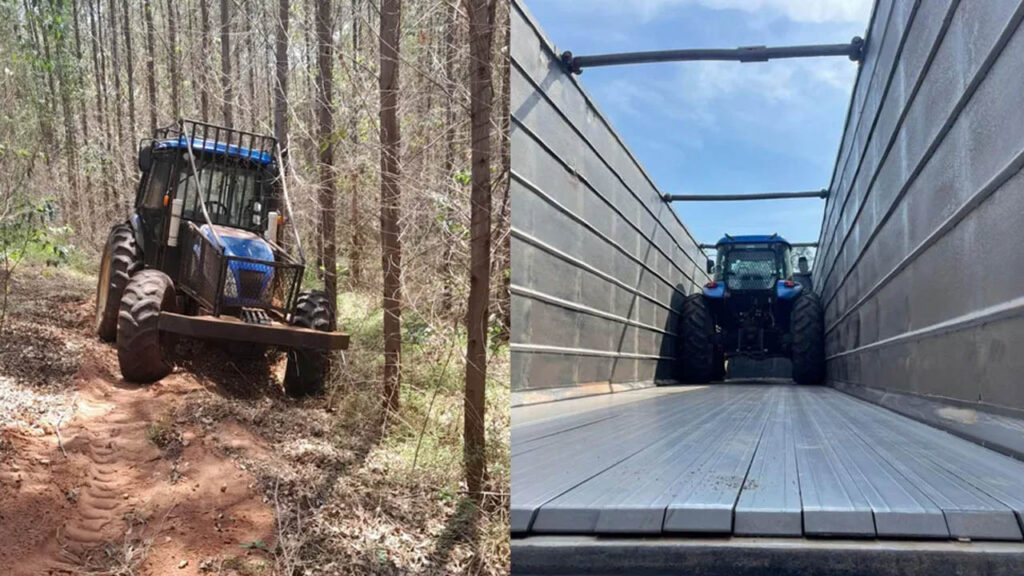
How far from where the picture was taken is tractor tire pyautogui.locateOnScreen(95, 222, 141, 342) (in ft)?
14.7

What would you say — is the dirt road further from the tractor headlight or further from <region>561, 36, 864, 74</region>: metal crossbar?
<region>561, 36, 864, 74</region>: metal crossbar

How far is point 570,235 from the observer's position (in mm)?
1706

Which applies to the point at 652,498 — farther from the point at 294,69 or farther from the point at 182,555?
the point at 294,69

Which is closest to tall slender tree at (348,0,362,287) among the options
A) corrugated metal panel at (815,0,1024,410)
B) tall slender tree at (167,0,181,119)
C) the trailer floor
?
tall slender tree at (167,0,181,119)

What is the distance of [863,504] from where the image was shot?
26.8 inches

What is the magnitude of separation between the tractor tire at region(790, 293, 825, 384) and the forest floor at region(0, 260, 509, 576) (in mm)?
1553

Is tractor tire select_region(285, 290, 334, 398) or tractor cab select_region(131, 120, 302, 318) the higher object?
tractor cab select_region(131, 120, 302, 318)

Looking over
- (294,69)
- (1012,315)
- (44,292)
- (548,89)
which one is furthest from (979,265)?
(294,69)

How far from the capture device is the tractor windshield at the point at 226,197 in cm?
459

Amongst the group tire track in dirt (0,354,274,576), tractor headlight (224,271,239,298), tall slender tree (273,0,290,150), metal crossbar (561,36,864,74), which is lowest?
tire track in dirt (0,354,274,576)

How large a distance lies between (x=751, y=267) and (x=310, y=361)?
282cm

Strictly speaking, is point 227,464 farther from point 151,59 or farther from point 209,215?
point 151,59

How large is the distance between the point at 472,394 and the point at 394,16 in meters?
2.21

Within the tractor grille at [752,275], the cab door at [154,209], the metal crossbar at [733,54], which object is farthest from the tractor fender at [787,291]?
the cab door at [154,209]
